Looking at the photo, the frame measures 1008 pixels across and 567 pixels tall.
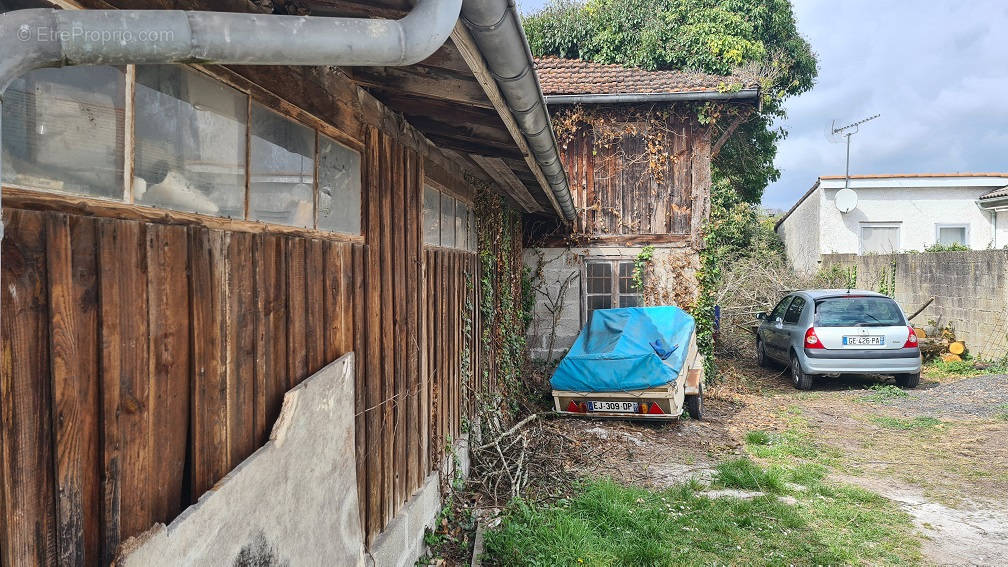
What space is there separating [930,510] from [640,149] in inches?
298

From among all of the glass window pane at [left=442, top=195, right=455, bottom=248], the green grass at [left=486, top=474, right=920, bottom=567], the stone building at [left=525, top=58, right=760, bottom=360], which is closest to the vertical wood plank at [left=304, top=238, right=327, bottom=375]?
the green grass at [left=486, top=474, right=920, bottom=567]

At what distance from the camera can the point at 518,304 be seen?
1026 centimetres

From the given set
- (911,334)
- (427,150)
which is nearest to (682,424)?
(911,334)

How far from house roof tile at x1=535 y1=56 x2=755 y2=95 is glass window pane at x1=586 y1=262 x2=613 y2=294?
3163 mm

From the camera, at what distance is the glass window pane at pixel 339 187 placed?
9.53ft

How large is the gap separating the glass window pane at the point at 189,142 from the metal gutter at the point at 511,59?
86 cm

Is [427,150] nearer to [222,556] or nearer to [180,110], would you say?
[180,110]

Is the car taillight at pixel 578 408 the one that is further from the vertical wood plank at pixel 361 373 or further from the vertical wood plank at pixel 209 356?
the vertical wood plank at pixel 209 356

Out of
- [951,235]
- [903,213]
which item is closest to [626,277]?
Result: [903,213]

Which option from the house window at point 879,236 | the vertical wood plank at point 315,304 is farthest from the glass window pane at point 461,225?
the house window at point 879,236

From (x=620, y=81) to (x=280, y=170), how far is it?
10.6 metres

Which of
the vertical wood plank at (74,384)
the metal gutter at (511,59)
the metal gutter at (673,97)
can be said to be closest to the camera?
the vertical wood plank at (74,384)

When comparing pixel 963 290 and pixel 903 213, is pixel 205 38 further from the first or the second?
pixel 903 213

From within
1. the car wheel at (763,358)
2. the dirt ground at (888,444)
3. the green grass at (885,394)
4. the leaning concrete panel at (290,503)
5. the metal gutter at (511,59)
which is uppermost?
the metal gutter at (511,59)
